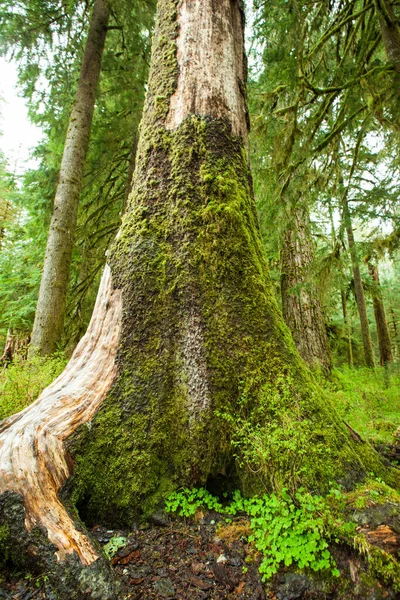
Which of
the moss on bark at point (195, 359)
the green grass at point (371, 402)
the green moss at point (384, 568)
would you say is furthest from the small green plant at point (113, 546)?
the green grass at point (371, 402)

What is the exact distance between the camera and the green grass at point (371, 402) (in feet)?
13.0

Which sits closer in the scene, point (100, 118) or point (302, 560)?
point (302, 560)

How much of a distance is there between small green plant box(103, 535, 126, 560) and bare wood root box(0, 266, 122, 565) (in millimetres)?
193

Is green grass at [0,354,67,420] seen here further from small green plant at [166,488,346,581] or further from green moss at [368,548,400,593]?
green moss at [368,548,400,593]

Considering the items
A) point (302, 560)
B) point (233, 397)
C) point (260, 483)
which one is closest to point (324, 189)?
point (233, 397)

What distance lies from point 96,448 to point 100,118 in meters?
8.18

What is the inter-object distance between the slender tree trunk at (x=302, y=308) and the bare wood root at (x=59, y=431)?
15.0 ft

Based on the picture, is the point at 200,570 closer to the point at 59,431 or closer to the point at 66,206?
the point at 59,431

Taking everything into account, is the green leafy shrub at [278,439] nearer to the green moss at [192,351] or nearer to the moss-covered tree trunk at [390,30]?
the green moss at [192,351]

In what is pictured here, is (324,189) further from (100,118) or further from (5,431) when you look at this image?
(100,118)

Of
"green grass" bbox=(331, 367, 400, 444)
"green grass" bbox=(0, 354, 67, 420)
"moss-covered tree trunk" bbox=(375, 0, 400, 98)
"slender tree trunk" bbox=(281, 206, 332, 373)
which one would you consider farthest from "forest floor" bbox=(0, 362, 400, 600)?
"slender tree trunk" bbox=(281, 206, 332, 373)

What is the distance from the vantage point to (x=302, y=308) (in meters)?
6.52

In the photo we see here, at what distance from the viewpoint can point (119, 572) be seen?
1532mm

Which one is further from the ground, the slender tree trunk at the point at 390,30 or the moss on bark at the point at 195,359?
the slender tree trunk at the point at 390,30
